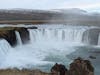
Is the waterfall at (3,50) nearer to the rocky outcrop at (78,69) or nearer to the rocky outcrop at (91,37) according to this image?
the rocky outcrop at (91,37)

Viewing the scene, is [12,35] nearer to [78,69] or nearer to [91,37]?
[91,37]

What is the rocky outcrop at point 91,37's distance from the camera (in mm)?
23547

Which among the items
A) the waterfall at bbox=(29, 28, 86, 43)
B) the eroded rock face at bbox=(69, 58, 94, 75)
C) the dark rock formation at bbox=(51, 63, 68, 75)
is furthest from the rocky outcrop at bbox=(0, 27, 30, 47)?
the eroded rock face at bbox=(69, 58, 94, 75)

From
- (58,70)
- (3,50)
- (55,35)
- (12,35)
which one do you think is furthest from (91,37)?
(58,70)

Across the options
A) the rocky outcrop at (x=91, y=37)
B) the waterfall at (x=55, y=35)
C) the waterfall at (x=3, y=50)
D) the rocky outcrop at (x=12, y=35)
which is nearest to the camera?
the waterfall at (x=3, y=50)

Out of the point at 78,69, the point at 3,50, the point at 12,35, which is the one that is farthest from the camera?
the point at 12,35

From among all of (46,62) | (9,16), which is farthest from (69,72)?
(9,16)

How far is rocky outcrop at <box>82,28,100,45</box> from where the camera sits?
77.3ft

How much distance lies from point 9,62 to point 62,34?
1076cm

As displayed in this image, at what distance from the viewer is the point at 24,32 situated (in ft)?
78.7

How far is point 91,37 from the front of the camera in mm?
23938

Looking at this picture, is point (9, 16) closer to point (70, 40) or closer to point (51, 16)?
point (51, 16)

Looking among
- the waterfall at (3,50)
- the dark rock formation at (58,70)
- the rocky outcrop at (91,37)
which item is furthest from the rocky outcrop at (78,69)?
the rocky outcrop at (91,37)

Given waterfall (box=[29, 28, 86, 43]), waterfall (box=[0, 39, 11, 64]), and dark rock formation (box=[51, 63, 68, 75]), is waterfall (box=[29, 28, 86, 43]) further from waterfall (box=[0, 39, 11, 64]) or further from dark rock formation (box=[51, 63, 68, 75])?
dark rock formation (box=[51, 63, 68, 75])
